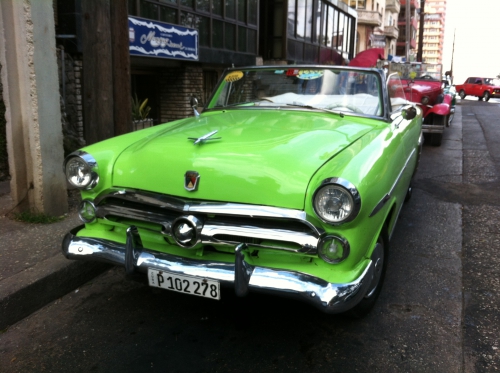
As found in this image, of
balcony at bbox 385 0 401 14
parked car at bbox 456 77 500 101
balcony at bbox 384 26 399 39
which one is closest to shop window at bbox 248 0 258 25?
parked car at bbox 456 77 500 101

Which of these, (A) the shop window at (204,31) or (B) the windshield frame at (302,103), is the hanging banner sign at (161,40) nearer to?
(A) the shop window at (204,31)

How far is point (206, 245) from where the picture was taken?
2.81m

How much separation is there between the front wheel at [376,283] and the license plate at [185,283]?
99 cm

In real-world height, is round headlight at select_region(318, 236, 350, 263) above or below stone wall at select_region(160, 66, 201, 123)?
below

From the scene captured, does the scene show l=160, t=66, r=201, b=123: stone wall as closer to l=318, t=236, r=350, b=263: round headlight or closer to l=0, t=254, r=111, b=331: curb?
l=0, t=254, r=111, b=331: curb

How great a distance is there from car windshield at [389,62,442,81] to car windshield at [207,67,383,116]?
9.58 m

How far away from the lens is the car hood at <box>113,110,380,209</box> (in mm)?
2656

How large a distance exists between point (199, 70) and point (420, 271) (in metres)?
9.96

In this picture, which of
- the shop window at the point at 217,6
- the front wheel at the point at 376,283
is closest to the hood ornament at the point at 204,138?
the front wheel at the point at 376,283

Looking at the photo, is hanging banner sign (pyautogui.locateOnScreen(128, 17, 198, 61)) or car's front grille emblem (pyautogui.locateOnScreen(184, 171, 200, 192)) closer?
car's front grille emblem (pyautogui.locateOnScreen(184, 171, 200, 192))

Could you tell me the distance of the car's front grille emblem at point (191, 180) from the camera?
2736 millimetres

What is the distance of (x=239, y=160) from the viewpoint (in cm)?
279

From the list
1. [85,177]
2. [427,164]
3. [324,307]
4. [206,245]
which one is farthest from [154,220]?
A: [427,164]

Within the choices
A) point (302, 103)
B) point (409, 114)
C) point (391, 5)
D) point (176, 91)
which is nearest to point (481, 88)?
point (391, 5)
